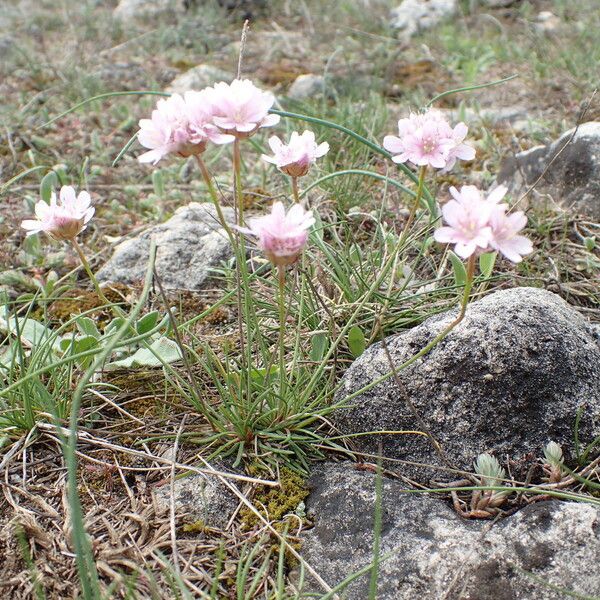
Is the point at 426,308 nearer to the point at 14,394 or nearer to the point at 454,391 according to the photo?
the point at 454,391

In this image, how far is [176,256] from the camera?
2.68 meters

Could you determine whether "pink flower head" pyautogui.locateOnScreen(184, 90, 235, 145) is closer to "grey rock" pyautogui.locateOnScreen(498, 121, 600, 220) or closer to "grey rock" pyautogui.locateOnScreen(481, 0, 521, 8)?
"grey rock" pyautogui.locateOnScreen(498, 121, 600, 220)

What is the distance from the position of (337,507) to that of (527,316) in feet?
2.43

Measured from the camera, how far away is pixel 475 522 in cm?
157

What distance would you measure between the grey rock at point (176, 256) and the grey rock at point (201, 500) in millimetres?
1050

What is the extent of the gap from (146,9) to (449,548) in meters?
6.23

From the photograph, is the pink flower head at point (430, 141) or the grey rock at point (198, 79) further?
the grey rock at point (198, 79)

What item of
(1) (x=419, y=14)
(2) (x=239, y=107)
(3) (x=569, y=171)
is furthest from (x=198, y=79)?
(2) (x=239, y=107)

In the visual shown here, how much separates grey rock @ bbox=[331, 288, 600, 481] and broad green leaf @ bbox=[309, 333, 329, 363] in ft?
0.58

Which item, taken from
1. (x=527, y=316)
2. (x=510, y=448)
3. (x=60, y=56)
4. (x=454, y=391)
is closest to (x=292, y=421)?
(x=454, y=391)

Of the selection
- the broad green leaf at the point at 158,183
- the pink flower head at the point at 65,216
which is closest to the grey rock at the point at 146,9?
the broad green leaf at the point at 158,183

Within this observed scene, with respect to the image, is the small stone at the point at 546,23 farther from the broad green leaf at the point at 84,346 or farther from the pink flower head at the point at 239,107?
the broad green leaf at the point at 84,346

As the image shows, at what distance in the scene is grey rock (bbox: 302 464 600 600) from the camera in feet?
4.59

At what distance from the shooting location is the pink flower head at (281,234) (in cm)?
139
